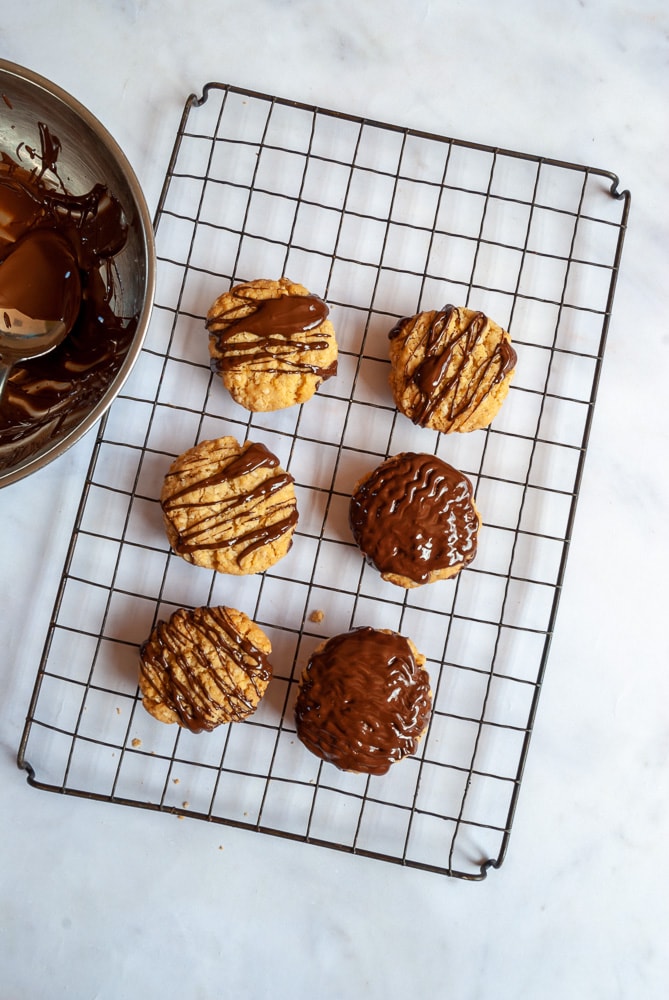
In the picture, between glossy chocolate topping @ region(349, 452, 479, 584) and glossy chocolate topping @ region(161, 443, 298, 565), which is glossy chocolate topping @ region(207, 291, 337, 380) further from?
glossy chocolate topping @ region(349, 452, 479, 584)

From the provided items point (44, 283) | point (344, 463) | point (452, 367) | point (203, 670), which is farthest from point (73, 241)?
point (203, 670)

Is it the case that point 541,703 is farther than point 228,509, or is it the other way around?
point 541,703

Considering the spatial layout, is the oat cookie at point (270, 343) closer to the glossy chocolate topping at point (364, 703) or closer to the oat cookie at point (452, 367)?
the oat cookie at point (452, 367)

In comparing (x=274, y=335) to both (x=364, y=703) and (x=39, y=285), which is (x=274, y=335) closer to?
(x=39, y=285)

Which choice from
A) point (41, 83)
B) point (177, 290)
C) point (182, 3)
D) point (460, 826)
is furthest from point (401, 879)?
point (182, 3)

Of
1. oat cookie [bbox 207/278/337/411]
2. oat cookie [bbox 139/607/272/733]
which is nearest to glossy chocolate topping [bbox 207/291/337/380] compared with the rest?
oat cookie [bbox 207/278/337/411]

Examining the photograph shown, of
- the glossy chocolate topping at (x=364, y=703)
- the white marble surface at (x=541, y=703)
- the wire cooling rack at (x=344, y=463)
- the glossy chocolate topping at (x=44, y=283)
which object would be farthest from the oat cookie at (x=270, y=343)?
the glossy chocolate topping at (x=364, y=703)

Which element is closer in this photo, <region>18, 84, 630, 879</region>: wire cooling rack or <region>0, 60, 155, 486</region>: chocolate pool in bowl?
<region>0, 60, 155, 486</region>: chocolate pool in bowl
